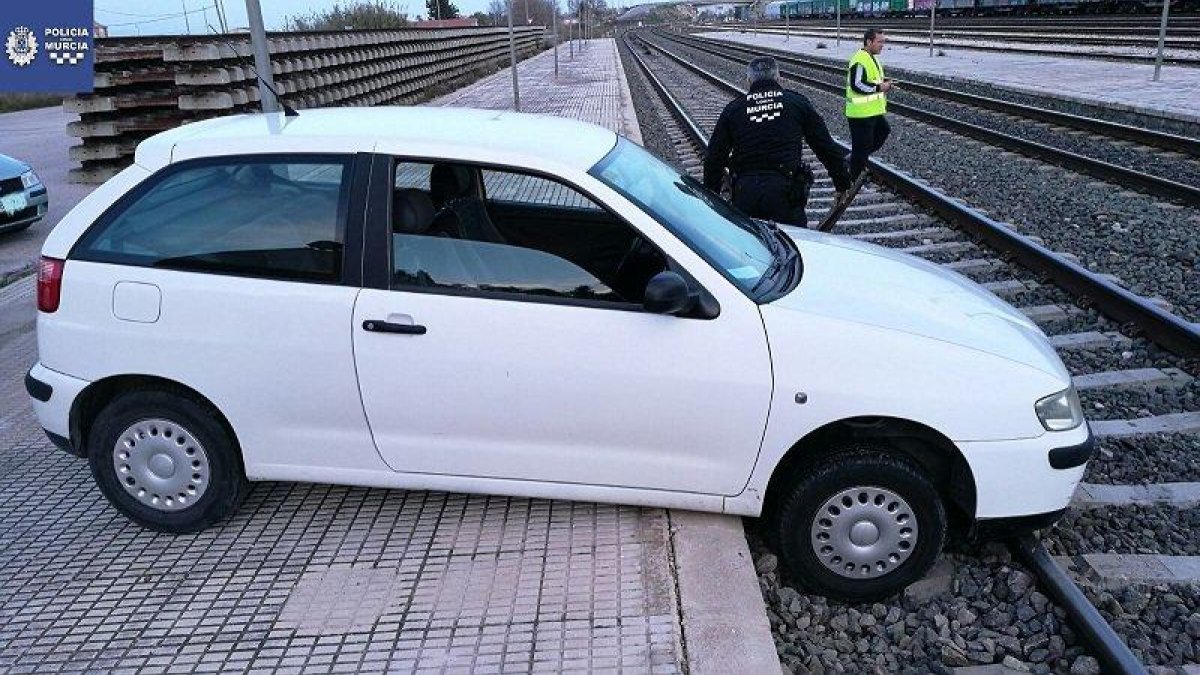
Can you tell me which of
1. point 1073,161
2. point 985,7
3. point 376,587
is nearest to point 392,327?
point 376,587

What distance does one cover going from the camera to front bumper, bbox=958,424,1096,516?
336cm

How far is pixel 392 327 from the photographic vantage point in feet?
11.6

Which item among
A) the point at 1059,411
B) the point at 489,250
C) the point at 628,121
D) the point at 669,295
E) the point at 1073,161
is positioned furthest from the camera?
the point at 628,121

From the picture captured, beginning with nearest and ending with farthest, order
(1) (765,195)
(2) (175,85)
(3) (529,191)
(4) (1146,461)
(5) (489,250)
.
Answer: (5) (489,250), (3) (529,191), (4) (1146,461), (1) (765,195), (2) (175,85)

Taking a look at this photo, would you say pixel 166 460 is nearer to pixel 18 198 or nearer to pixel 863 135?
pixel 18 198

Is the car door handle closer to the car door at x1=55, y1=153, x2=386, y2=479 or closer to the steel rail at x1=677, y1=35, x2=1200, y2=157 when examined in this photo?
the car door at x1=55, y1=153, x2=386, y2=479

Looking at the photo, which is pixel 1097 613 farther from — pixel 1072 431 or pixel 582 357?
pixel 582 357

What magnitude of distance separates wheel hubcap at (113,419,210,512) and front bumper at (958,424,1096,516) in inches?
117

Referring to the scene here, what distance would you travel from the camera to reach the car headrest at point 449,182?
3.80 meters

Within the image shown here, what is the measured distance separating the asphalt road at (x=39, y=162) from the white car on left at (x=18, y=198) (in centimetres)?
22

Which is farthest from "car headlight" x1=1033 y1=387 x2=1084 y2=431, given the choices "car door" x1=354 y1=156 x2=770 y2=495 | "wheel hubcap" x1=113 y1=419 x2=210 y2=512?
"wheel hubcap" x1=113 y1=419 x2=210 y2=512

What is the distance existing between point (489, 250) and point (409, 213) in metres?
0.34

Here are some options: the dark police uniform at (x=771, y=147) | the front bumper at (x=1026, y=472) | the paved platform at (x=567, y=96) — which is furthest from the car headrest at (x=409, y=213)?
the paved platform at (x=567, y=96)

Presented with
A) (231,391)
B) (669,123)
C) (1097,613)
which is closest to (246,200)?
(231,391)
